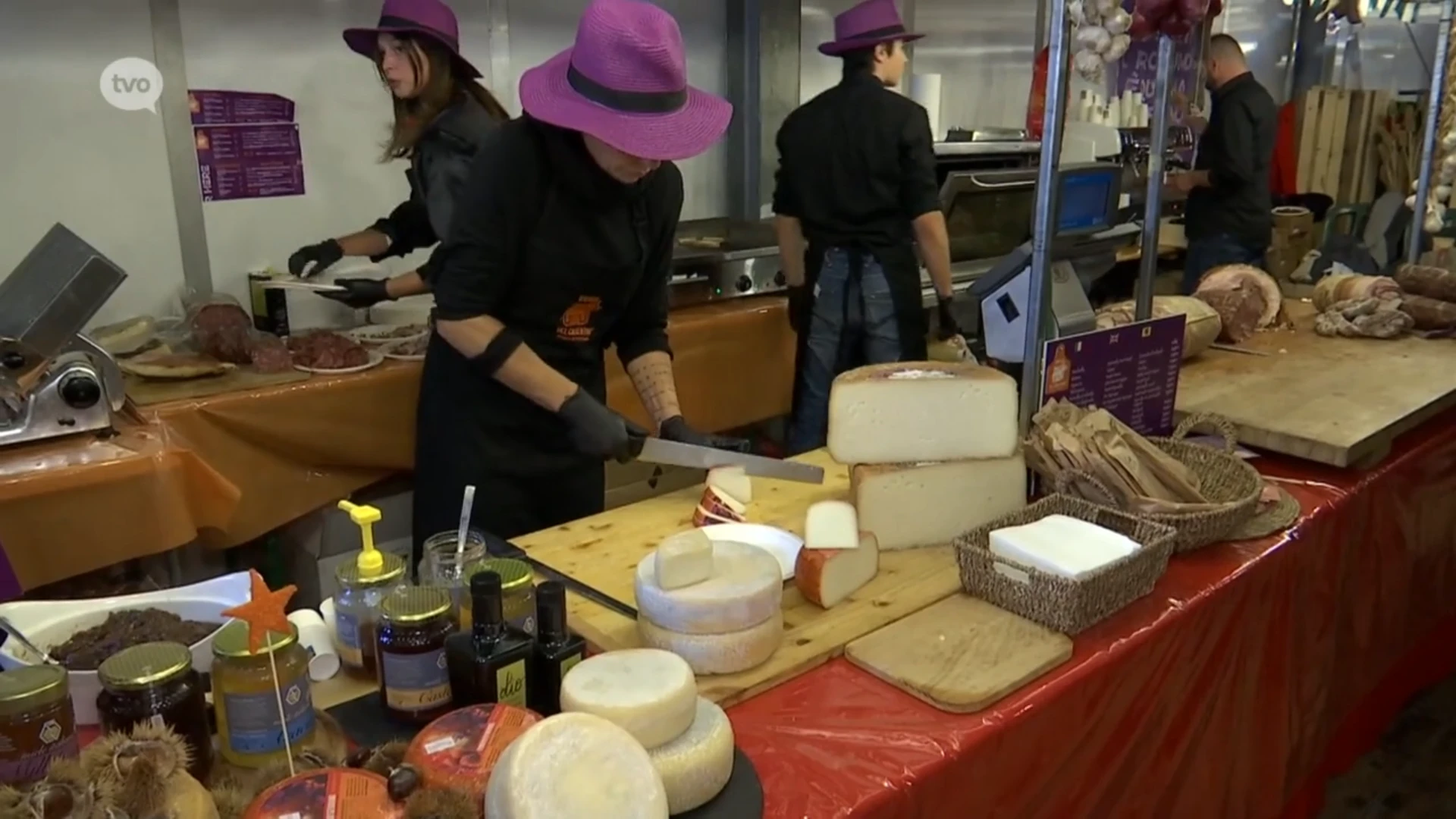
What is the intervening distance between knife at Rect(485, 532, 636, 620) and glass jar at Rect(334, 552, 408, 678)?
0.19 m

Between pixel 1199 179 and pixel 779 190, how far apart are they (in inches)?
78.6

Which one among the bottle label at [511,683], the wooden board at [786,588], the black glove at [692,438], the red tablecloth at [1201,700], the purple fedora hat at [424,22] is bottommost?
the red tablecloth at [1201,700]

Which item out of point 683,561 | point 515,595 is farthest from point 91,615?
point 683,561

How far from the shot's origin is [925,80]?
528 centimetres

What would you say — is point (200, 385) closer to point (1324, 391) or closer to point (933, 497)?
point (933, 497)

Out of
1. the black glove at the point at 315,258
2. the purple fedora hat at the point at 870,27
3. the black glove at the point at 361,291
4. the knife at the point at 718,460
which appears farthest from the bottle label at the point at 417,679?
the purple fedora hat at the point at 870,27

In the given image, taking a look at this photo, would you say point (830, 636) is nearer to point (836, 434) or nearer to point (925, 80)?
point (836, 434)

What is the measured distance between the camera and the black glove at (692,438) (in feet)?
6.81

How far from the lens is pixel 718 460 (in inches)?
75.2

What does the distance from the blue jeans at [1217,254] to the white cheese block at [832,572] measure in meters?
3.61

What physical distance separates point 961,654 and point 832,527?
0.27 m

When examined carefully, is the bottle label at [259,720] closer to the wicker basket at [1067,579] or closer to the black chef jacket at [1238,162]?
the wicker basket at [1067,579]

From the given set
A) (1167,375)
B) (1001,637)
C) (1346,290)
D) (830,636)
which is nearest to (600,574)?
(830,636)

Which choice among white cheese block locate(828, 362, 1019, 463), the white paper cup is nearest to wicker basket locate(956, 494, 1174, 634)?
white cheese block locate(828, 362, 1019, 463)
